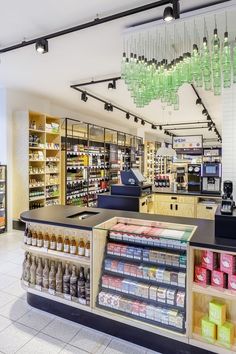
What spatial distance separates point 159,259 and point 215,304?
573 millimetres

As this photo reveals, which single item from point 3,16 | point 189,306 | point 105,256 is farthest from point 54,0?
point 189,306

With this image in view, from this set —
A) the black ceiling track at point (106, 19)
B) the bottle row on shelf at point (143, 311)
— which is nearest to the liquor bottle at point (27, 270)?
the bottle row on shelf at point (143, 311)

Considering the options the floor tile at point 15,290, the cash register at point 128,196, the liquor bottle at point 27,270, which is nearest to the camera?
the liquor bottle at point 27,270

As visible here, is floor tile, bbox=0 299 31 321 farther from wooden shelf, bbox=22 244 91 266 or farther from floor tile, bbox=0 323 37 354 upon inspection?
wooden shelf, bbox=22 244 91 266

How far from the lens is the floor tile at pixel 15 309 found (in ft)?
9.39

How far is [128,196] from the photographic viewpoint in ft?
16.8

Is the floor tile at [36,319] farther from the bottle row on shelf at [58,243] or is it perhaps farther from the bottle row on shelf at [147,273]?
the bottle row on shelf at [147,273]

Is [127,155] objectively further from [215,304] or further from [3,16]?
[215,304]

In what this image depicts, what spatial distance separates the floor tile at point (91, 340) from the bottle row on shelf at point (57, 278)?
27cm

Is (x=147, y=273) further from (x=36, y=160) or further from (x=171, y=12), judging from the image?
(x=36, y=160)

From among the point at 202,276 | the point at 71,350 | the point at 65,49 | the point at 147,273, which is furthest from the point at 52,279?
the point at 65,49

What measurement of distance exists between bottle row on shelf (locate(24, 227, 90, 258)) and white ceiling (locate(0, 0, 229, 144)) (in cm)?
261

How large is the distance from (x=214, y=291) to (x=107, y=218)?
52.9 inches

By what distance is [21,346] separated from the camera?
2381mm
